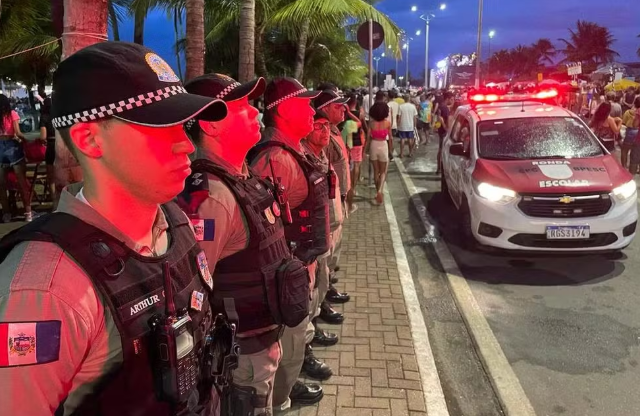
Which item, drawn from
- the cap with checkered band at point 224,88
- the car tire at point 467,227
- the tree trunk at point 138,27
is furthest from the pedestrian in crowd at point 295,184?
the tree trunk at point 138,27

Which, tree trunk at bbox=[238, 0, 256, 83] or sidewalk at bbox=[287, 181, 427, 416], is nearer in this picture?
sidewalk at bbox=[287, 181, 427, 416]

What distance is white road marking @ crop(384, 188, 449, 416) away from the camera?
3.44m

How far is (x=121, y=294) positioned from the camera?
1.27m

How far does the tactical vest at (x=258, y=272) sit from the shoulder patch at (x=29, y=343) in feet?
3.52

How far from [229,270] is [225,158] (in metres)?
0.54

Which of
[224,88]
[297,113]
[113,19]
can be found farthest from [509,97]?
[113,19]

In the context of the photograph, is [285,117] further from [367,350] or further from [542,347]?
[542,347]

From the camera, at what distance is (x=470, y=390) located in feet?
12.3

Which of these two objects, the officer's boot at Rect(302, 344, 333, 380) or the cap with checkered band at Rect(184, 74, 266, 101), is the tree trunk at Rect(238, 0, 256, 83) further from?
the cap with checkered band at Rect(184, 74, 266, 101)

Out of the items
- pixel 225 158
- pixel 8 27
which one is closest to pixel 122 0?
pixel 8 27

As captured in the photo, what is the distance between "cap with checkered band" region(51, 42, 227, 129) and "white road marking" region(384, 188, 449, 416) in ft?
8.95

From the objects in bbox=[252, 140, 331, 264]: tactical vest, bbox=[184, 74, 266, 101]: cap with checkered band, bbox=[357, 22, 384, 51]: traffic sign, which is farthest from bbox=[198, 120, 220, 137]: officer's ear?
bbox=[357, 22, 384, 51]: traffic sign

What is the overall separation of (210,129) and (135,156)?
42.0 inches

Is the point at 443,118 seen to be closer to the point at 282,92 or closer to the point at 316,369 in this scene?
the point at 282,92
